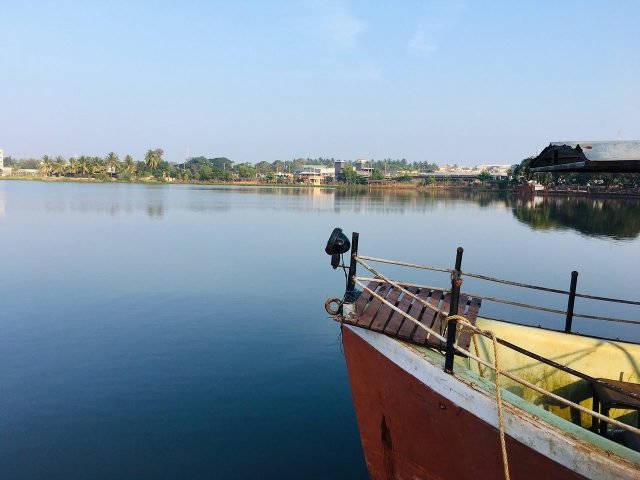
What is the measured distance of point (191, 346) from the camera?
12023 mm

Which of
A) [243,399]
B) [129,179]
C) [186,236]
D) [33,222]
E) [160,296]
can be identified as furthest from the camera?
[129,179]

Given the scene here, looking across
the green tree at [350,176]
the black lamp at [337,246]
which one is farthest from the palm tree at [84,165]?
the black lamp at [337,246]

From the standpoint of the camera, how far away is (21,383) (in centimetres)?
974

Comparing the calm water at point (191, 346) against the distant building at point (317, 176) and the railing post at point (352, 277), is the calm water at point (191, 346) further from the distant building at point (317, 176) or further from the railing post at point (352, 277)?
the distant building at point (317, 176)

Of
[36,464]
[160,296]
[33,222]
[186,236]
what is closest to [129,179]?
[33,222]

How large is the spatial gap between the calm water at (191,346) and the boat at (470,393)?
7.61ft

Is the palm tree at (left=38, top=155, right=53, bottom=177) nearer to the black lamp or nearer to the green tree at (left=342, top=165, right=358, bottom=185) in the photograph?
the green tree at (left=342, top=165, right=358, bottom=185)

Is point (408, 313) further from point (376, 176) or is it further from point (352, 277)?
point (376, 176)

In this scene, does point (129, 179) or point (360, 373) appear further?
point (129, 179)

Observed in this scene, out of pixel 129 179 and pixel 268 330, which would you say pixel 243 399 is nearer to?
pixel 268 330

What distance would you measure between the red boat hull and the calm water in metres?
1.78

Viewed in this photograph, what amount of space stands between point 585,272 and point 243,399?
67.1ft

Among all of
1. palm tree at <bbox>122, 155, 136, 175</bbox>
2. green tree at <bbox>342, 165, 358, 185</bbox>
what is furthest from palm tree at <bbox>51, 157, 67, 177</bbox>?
green tree at <bbox>342, 165, 358, 185</bbox>

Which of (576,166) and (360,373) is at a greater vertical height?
(576,166)
